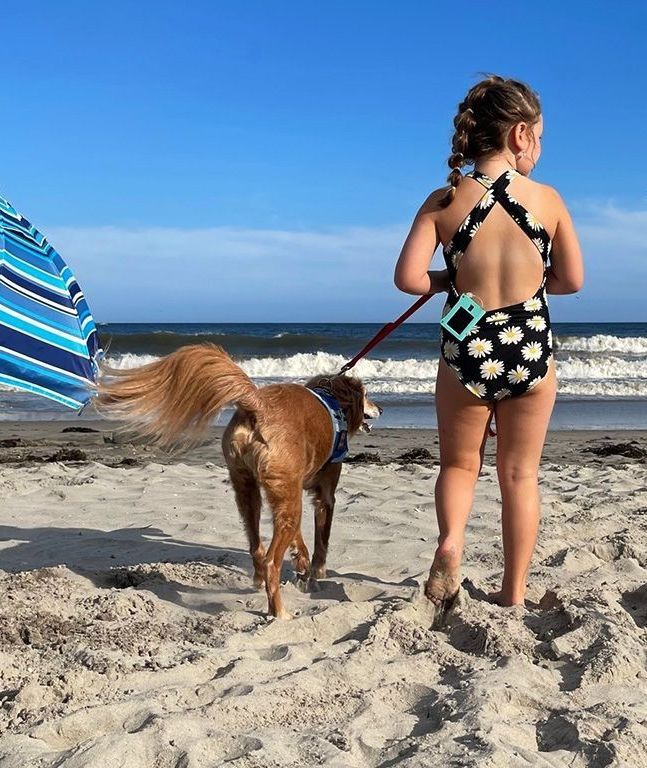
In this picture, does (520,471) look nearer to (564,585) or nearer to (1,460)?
(564,585)

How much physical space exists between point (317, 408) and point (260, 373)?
20.0m

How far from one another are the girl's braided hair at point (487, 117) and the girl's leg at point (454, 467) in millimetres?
872

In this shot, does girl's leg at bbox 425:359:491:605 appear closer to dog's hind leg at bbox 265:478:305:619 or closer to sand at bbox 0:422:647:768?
sand at bbox 0:422:647:768

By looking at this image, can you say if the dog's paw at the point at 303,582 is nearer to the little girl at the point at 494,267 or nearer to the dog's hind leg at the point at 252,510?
the dog's hind leg at the point at 252,510

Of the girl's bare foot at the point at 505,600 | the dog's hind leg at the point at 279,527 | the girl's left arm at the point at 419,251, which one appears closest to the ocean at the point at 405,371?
the dog's hind leg at the point at 279,527

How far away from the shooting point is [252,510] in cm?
430

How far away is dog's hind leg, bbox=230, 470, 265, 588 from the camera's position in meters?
4.22

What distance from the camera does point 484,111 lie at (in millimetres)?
3637

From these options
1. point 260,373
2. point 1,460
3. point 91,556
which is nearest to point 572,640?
point 91,556

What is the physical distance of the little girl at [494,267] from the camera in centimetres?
361

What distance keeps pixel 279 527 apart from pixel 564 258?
1.80 m

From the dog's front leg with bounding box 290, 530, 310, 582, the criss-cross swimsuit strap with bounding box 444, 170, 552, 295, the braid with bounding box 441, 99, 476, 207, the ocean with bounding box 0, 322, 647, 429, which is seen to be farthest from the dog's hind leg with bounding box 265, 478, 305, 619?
the ocean with bounding box 0, 322, 647, 429

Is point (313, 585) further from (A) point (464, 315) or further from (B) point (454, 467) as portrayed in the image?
(A) point (464, 315)

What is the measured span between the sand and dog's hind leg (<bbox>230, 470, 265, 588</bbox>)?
17 cm
